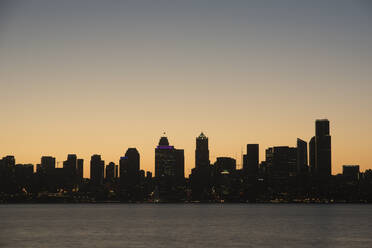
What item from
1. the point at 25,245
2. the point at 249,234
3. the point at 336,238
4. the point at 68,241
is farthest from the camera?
the point at 249,234

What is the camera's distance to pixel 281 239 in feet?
344

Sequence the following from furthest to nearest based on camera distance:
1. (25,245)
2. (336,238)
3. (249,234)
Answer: (249,234) < (336,238) < (25,245)

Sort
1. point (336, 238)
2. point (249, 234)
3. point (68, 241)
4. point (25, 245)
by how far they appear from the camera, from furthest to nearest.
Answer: point (249, 234) < point (336, 238) < point (68, 241) < point (25, 245)

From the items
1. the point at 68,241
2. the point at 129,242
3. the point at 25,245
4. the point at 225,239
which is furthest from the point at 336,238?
the point at 25,245

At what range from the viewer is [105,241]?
Result: 99.2 meters

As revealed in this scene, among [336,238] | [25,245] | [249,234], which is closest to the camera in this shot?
[25,245]

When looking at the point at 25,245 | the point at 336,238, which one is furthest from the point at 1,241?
the point at 336,238

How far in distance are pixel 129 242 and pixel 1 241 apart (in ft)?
68.1

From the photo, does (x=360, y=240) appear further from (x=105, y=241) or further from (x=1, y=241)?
(x=1, y=241)

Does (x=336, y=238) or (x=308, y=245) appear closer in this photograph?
(x=308, y=245)

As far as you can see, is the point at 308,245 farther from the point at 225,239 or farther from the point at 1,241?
the point at 1,241

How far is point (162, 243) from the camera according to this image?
97.0m

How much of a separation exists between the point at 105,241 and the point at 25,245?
1354cm

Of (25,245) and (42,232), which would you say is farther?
(42,232)
